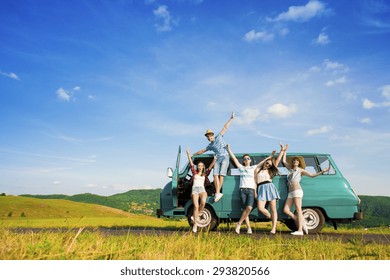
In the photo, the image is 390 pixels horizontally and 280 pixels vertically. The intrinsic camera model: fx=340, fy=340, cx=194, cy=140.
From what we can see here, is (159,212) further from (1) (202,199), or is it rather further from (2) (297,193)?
(2) (297,193)

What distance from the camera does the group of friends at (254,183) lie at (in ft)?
27.2

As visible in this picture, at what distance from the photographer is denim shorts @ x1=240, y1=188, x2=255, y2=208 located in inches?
325

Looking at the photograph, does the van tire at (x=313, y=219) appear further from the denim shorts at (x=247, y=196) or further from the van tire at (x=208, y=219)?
the van tire at (x=208, y=219)

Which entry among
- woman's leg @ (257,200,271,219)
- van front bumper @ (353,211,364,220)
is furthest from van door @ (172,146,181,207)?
van front bumper @ (353,211,364,220)

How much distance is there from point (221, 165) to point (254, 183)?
100 centimetres

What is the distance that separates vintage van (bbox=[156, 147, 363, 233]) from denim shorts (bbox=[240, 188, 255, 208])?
77 centimetres

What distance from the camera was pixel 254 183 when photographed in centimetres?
841

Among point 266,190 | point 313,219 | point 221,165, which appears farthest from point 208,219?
point 313,219

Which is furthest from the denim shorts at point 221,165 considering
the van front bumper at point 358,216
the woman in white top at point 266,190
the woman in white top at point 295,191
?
the van front bumper at point 358,216

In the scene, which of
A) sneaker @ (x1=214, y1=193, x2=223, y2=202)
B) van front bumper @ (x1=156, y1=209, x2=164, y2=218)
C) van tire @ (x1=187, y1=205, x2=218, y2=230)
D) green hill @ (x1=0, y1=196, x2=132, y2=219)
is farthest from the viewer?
green hill @ (x1=0, y1=196, x2=132, y2=219)

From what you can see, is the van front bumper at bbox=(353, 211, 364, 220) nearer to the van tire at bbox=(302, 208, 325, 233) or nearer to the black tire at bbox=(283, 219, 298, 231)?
the van tire at bbox=(302, 208, 325, 233)

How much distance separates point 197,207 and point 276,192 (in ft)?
6.49

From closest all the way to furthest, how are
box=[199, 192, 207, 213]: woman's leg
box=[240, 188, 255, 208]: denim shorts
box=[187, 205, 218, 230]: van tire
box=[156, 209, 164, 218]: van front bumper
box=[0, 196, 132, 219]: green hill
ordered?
box=[240, 188, 255, 208]: denim shorts → box=[199, 192, 207, 213]: woman's leg → box=[187, 205, 218, 230]: van tire → box=[156, 209, 164, 218]: van front bumper → box=[0, 196, 132, 219]: green hill
